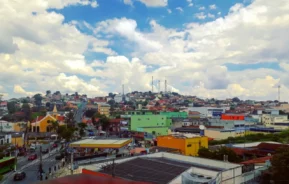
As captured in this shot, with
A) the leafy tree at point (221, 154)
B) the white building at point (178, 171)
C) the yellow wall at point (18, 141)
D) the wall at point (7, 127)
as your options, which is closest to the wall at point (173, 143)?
the leafy tree at point (221, 154)

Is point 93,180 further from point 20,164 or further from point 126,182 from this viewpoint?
point 20,164

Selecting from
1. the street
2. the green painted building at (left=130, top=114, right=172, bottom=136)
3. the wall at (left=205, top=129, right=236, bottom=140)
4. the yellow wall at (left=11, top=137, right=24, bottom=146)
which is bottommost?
the street

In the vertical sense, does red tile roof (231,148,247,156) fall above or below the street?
above

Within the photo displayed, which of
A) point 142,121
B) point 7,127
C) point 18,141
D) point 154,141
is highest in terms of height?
point 142,121

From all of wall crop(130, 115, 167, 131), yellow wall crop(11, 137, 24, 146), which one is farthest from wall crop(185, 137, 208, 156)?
yellow wall crop(11, 137, 24, 146)

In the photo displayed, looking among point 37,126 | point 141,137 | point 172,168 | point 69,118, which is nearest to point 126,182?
point 172,168

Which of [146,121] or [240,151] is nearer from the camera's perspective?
[240,151]

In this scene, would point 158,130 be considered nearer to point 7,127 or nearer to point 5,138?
point 5,138

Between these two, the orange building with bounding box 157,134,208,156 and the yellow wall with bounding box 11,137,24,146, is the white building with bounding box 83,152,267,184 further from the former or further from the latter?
the yellow wall with bounding box 11,137,24,146

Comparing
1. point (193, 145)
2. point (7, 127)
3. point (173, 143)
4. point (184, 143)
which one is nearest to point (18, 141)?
point (7, 127)

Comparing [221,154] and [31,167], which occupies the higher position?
[221,154]
